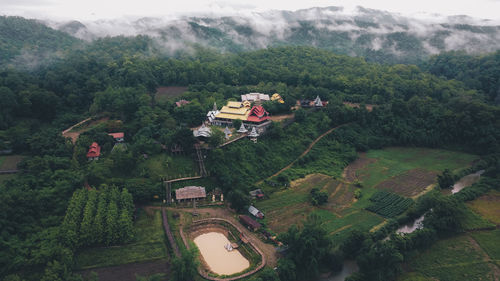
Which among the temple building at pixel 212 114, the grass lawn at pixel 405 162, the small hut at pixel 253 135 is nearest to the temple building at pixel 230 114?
the temple building at pixel 212 114

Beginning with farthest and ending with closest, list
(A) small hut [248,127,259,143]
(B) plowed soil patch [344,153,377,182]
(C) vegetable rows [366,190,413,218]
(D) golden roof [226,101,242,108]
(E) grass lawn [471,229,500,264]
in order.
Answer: (D) golden roof [226,101,242,108] → (A) small hut [248,127,259,143] → (B) plowed soil patch [344,153,377,182] → (C) vegetable rows [366,190,413,218] → (E) grass lawn [471,229,500,264]

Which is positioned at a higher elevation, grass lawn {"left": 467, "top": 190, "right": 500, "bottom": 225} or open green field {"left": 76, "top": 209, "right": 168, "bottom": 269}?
open green field {"left": 76, "top": 209, "right": 168, "bottom": 269}

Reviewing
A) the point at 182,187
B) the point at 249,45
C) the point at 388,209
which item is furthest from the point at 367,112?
the point at 249,45

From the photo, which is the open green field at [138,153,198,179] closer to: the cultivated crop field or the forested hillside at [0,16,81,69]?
the cultivated crop field

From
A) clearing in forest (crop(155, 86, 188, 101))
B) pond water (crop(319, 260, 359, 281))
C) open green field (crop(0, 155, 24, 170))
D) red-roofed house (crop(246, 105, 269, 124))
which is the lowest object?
pond water (crop(319, 260, 359, 281))

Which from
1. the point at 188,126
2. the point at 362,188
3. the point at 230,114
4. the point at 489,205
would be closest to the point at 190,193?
the point at 188,126

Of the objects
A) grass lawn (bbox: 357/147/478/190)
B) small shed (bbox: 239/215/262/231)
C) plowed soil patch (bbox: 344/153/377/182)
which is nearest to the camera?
small shed (bbox: 239/215/262/231)

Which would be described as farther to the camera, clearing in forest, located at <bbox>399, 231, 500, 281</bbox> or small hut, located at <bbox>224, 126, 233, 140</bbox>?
small hut, located at <bbox>224, 126, 233, 140</bbox>

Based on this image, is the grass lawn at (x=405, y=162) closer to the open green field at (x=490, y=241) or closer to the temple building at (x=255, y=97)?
the open green field at (x=490, y=241)

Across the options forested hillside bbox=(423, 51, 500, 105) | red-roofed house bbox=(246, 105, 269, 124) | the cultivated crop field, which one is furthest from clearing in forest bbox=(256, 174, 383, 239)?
forested hillside bbox=(423, 51, 500, 105)
